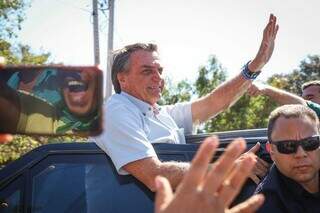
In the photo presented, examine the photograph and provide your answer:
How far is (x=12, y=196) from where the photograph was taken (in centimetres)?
266

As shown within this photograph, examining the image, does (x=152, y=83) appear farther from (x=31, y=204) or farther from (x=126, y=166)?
(x=31, y=204)

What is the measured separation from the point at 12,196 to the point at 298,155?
1.45m

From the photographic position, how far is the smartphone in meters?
1.17

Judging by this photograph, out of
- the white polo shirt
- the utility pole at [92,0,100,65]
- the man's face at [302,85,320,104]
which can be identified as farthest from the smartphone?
the utility pole at [92,0,100,65]

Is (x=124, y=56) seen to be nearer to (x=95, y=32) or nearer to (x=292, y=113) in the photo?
(x=292, y=113)

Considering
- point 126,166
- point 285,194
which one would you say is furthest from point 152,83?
point 285,194

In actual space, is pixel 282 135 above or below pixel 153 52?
below

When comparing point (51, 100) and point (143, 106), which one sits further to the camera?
point (143, 106)

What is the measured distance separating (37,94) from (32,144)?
12385 mm

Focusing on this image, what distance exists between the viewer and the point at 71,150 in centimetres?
272

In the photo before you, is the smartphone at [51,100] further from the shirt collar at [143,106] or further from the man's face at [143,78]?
the man's face at [143,78]

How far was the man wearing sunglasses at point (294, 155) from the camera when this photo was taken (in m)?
2.15

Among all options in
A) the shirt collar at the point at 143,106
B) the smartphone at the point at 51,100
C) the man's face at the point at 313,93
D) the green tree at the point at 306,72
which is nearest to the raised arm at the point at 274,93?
the shirt collar at the point at 143,106

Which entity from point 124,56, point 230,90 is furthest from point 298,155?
point 230,90
